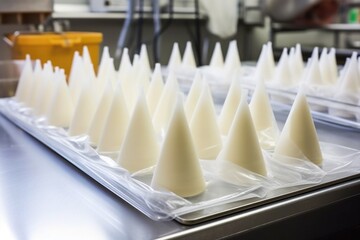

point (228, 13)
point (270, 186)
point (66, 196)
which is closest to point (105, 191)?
point (66, 196)

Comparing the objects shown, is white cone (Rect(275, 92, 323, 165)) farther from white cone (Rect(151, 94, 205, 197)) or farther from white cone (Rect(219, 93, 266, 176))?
white cone (Rect(151, 94, 205, 197))

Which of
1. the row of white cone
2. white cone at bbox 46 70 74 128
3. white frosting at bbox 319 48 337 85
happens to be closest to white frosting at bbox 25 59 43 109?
the row of white cone

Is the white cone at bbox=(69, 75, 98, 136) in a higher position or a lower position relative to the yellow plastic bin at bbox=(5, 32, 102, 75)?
lower

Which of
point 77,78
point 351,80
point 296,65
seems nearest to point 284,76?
point 296,65

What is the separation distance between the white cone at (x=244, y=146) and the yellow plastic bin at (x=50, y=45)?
0.85 meters

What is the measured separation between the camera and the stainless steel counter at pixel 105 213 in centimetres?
49

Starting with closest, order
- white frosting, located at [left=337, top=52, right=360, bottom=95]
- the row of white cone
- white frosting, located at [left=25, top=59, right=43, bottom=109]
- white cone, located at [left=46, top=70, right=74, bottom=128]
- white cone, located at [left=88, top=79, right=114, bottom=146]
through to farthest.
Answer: the row of white cone, white cone, located at [left=88, top=79, right=114, bottom=146], white cone, located at [left=46, top=70, right=74, bottom=128], white frosting, located at [left=25, top=59, right=43, bottom=109], white frosting, located at [left=337, top=52, right=360, bottom=95]

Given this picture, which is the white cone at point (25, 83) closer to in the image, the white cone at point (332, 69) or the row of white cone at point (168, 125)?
the row of white cone at point (168, 125)

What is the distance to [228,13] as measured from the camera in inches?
128

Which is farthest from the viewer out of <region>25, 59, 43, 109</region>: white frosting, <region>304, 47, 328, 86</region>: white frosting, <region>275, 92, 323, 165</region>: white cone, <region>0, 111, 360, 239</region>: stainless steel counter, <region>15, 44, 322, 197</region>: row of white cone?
<region>304, 47, 328, 86</region>: white frosting

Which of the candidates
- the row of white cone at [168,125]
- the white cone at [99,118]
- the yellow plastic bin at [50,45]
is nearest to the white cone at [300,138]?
the row of white cone at [168,125]

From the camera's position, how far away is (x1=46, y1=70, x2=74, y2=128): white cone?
0.94 metres

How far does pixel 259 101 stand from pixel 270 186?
279mm

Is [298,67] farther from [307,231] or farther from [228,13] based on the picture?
[228,13]
